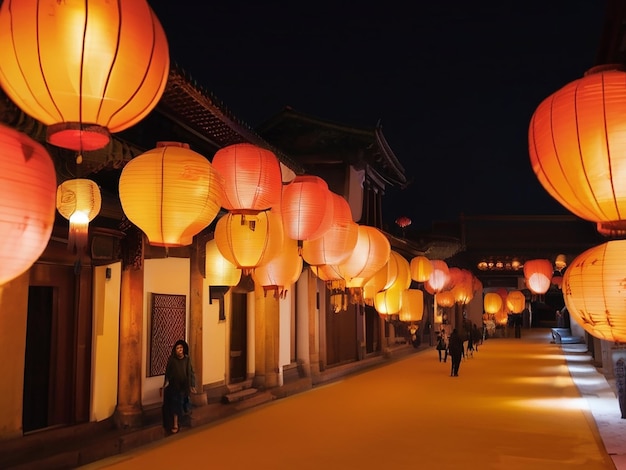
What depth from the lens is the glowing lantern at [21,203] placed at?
3607 millimetres

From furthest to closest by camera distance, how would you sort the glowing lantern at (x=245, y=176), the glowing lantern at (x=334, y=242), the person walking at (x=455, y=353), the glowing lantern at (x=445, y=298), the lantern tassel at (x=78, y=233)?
the glowing lantern at (x=445, y=298) < the person walking at (x=455, y=353) < the glowing lantern at (x=334, y=242) < the glowing lantern at (x=245, y=176) < the lantern tassel at (x=78, y=233)

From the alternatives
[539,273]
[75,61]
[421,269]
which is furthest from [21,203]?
[539,273]

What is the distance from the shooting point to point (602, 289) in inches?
205

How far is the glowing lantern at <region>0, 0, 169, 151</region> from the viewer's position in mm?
3979

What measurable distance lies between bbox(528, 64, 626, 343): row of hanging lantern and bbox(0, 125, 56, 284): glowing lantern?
4142 millimetres

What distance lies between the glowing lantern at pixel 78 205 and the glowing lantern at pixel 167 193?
3.78 feet

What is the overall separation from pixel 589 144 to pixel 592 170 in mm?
222

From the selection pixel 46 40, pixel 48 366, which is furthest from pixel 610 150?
pixel 48 366

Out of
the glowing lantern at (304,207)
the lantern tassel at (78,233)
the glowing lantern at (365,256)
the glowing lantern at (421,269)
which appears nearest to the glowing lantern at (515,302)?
the glowing lantern at (421,269)

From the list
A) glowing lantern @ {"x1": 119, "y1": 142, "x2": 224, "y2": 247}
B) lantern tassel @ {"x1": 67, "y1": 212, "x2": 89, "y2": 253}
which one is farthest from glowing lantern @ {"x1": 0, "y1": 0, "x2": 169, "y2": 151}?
lantern tassel @ {"x1": 67, "y1": 212, "x2": 89, "y2": 253}

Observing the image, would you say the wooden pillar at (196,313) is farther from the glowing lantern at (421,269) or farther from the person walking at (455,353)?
the glowing lantern at (421,269)

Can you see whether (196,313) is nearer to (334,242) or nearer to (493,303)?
(334,242)

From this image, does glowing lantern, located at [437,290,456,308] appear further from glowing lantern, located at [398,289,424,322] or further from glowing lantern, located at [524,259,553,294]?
glowing lantern, located at [524,259,553,294]

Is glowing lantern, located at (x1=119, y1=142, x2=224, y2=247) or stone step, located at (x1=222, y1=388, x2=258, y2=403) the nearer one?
glowing lantern, located at (x1=119, y1=142, x2=224, y2=247)
